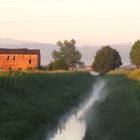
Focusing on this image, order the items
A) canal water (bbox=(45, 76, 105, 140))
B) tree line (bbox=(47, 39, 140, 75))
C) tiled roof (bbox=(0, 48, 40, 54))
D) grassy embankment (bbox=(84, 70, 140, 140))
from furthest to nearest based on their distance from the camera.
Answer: tiled roof (bbox=(0, 48, 40, 54)) < tree line (bbox=(47, 39, 140, 75)) < canal water (bbox=(45, 76, 105, 140)) < grassy embankment (bbox=(84, 70, 140, 140))

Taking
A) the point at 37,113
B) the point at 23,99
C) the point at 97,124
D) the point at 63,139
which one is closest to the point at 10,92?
the point at 23,99

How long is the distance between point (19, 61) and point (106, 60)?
28.8 m

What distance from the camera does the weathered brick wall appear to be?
135 meters

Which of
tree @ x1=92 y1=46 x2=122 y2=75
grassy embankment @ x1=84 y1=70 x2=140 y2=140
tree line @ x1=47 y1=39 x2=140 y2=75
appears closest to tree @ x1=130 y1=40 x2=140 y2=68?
tree line @ x1=47 y1=39 x2=140 y2=75

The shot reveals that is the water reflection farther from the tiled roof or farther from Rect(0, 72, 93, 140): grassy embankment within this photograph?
the tiled roof

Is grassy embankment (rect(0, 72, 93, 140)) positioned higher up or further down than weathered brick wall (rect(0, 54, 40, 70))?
higher up

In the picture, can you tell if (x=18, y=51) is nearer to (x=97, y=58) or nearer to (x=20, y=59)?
(x=20, y=59)

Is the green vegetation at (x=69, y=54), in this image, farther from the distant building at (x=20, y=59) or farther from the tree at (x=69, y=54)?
the distant building at (x=20, y=59)

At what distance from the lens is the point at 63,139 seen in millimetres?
25109

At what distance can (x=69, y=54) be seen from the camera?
170 metres

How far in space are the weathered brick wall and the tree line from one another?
730 centimetres

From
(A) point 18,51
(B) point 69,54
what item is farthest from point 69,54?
(A) point 18,51

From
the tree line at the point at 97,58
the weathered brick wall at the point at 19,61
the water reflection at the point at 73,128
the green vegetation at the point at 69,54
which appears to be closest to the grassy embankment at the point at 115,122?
the water reflection at the point at 73,128

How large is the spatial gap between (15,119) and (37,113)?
12.5 ft
